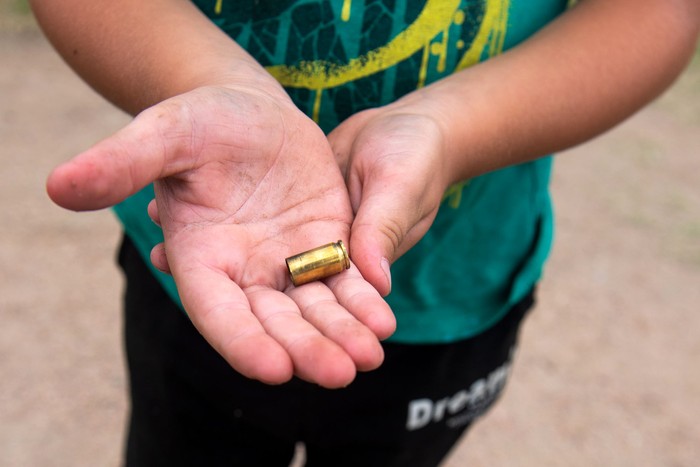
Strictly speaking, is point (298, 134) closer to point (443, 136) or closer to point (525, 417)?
point (443, 136)

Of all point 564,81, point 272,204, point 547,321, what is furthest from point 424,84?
point 547,321

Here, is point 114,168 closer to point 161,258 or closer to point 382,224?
point 161,258

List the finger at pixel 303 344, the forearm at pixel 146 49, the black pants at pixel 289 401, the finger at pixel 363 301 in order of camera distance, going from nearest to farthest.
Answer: the finger at pixel 303 344
the finger at pixel 363 301
the forearm at pixel 146 49
the black pants at pixel 289 401

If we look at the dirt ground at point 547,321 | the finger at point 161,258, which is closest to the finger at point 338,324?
the finger at point 161,258

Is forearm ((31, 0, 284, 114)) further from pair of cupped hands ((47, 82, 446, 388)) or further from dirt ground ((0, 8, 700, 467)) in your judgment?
dirt ground ((0, 8, 700, 467))

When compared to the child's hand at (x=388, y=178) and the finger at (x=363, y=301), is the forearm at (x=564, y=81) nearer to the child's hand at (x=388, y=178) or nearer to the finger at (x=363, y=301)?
the child's hand at (x=388, y=178)

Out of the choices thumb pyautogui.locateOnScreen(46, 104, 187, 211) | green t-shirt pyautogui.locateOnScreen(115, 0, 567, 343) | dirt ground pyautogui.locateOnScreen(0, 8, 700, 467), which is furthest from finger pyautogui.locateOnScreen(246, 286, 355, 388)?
dirt ground pyautogui.locateOnScreen(0, 8, 700, 467)
